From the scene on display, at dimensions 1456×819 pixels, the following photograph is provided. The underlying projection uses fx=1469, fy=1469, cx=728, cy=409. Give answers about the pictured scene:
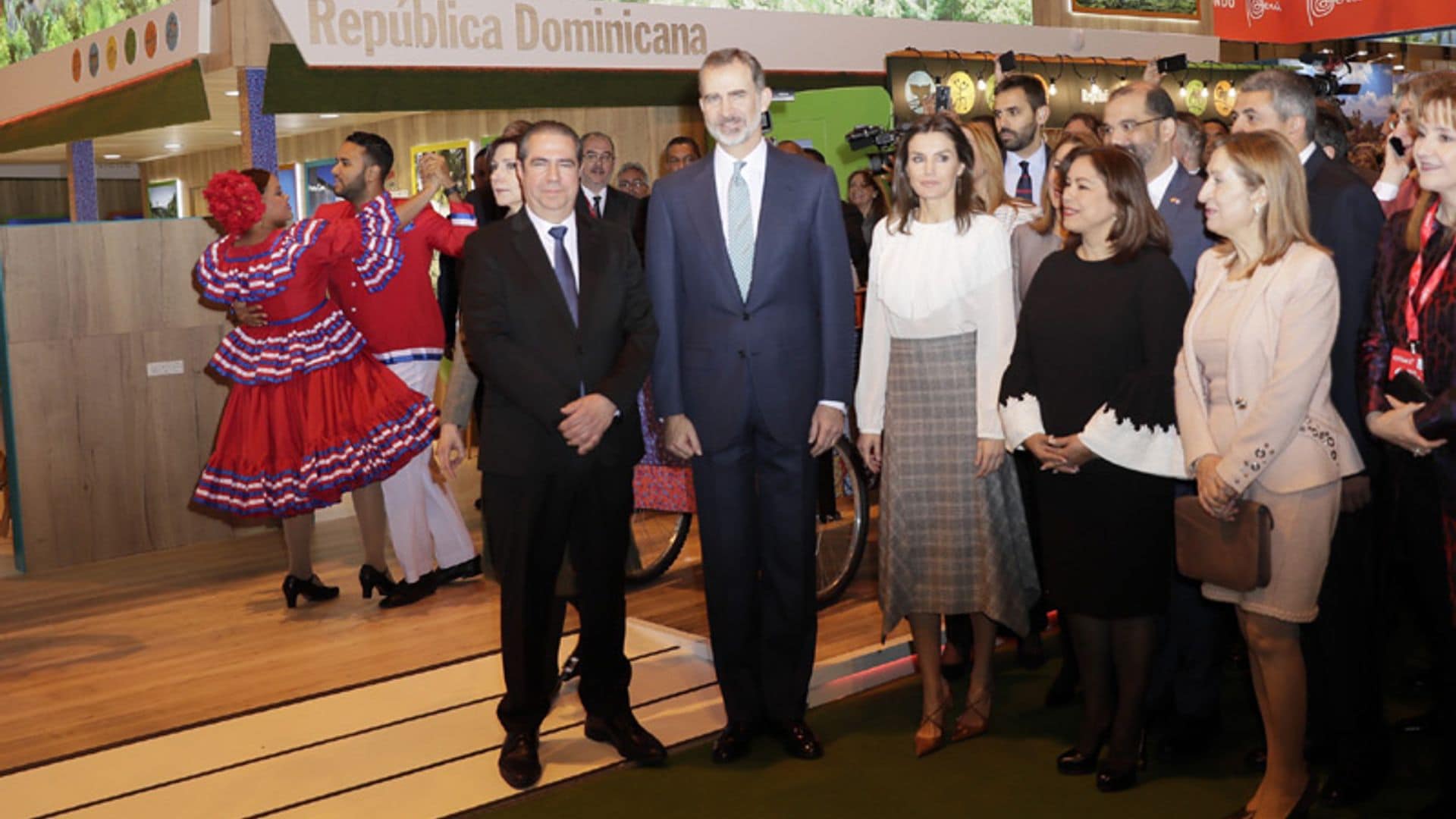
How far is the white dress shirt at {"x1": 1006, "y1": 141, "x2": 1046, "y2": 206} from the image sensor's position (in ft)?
16.6

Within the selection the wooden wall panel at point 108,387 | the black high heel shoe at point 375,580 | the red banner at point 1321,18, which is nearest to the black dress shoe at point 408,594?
the black high heel shoe at point 375,580

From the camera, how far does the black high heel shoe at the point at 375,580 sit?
5.88 metres

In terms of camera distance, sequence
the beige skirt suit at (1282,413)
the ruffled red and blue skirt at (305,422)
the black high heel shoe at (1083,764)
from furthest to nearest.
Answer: the ruffled red and blue skirt at (305,422)
the black high heel shoe at (1083,764)
the beige skirt suit at (1282,413)

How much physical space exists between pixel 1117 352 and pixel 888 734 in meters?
1.25

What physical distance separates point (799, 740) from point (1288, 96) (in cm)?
205

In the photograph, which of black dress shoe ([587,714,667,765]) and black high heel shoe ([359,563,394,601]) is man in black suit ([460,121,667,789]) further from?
black high heel shoe ([359,563,394,601])

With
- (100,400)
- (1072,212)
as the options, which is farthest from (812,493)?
(100,400)

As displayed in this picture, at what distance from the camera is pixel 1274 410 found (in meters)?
3.04

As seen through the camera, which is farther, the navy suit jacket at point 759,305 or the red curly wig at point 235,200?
the red curly wig at point 235,200

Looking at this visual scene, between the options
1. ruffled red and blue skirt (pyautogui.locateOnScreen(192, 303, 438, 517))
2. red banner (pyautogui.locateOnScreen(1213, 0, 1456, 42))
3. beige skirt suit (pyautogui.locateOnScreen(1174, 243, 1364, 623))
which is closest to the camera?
beige skirt suit (pyautogui.locateOnScreen(1174, 243, 1364, 623))

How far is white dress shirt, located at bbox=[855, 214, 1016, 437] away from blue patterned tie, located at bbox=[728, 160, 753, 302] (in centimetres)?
37

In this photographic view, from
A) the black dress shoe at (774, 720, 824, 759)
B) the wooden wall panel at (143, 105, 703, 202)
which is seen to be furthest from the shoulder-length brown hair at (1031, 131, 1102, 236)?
the wooden wall panel at (143, 105, 703, 202)

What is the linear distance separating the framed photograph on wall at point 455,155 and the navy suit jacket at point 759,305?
800 cm

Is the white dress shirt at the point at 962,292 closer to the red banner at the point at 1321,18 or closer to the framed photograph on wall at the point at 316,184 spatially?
the framed photograph on wall at the point at 316,184
